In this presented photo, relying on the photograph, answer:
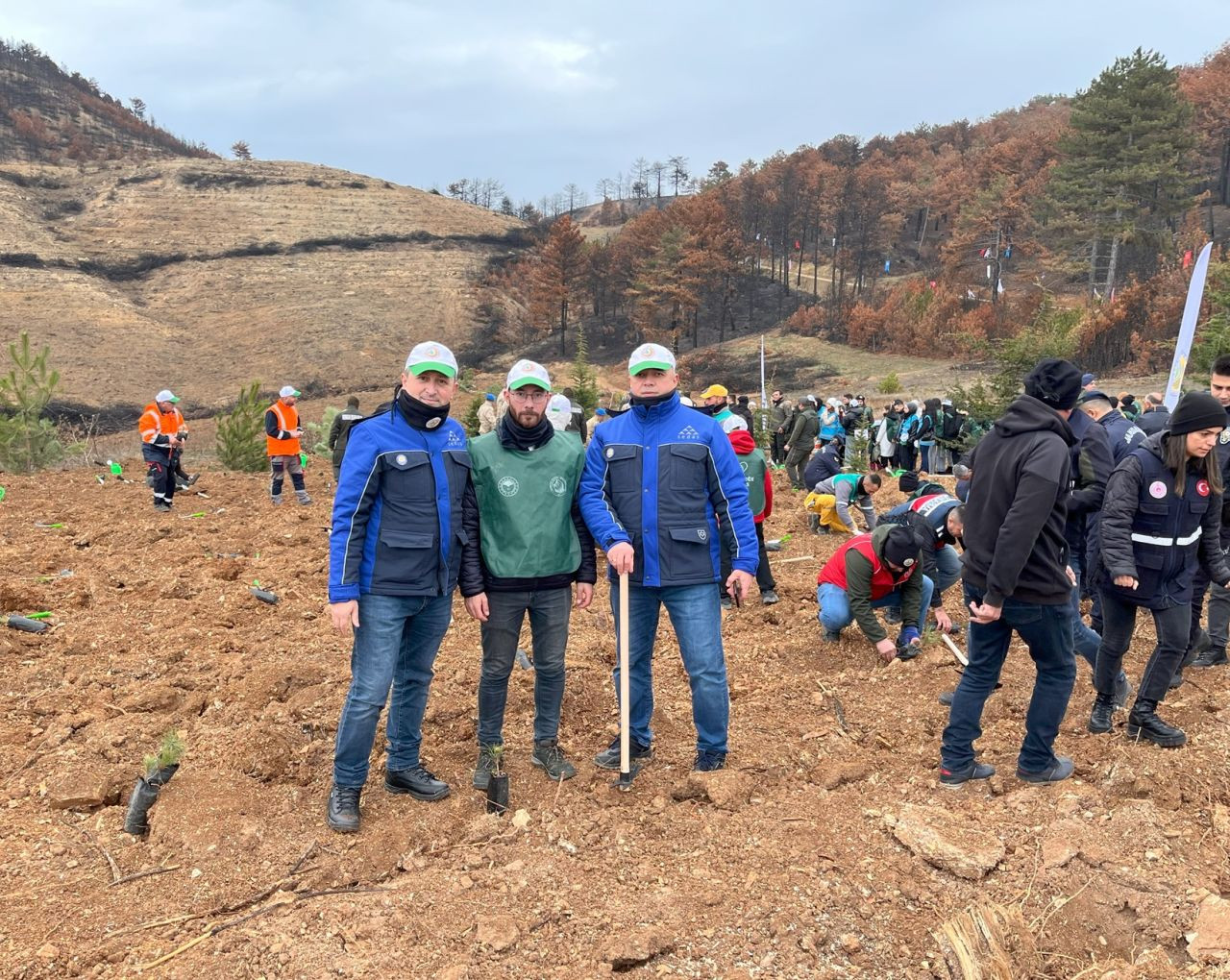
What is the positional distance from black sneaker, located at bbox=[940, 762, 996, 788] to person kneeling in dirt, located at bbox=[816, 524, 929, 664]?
4.81 ft

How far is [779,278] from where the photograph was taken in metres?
53.8

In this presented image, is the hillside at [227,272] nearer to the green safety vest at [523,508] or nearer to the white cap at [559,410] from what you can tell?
the white cap at [559,410]

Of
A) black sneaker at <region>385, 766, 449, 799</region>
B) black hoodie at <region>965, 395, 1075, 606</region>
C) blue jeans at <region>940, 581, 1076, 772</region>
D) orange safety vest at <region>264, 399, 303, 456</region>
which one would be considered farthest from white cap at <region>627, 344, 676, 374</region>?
orange safety vest at <region>264, 399, 303, 456</region>

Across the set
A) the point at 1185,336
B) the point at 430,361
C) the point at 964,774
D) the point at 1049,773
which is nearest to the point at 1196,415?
the point at 1049,773

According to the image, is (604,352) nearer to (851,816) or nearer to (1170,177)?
(1170,177)

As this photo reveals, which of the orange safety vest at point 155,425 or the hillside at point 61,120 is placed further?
the hillside at point 61,120

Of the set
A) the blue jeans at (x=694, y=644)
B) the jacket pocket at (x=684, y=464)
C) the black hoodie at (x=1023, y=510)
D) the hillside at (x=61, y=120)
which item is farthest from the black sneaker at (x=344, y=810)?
the hillside at (x=61, y=120)

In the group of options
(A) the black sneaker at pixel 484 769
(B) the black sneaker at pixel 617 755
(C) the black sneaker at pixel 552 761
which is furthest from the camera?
(B) the black sneaker at pixel 617 755

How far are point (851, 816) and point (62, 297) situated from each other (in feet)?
164

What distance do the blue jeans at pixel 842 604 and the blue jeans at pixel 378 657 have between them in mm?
3013

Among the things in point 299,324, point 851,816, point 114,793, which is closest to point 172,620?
point 114,793

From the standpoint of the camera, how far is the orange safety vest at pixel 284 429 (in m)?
10.5

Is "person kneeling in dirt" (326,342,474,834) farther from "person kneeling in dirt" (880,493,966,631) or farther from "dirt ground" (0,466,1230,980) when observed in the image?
"person kneeling in dirt" (880,493,966,631)

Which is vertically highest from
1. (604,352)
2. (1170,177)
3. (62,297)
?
(1170,177)
